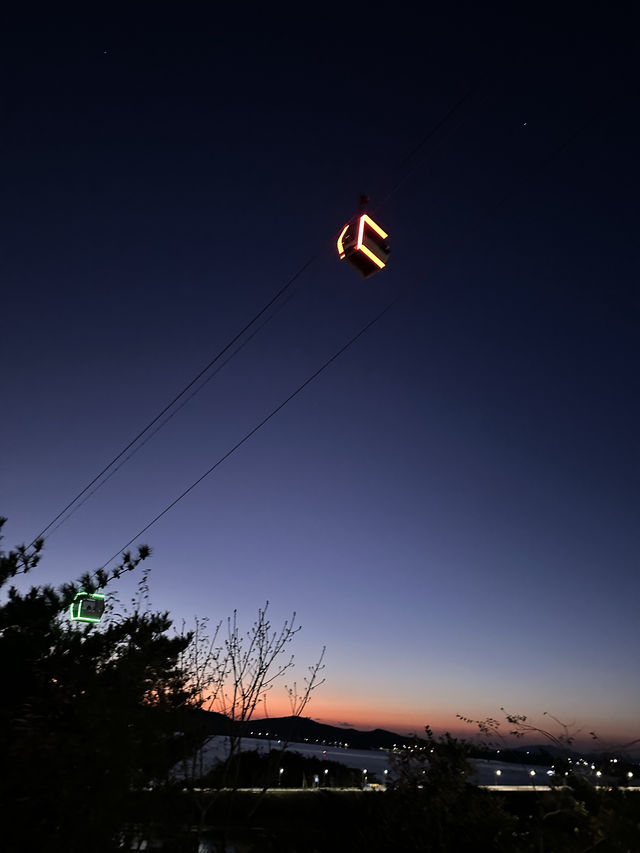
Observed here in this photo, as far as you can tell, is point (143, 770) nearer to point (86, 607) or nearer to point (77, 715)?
point (77, 715)

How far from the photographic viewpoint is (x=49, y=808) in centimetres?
603

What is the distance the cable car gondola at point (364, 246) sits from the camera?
565 cm

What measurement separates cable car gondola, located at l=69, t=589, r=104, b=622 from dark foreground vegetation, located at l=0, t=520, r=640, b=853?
0.41 ft

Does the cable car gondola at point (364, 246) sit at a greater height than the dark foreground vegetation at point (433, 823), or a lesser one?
greater

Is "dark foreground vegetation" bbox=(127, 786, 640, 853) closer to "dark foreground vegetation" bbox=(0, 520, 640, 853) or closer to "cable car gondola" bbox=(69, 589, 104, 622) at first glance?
"dark foreground vegetation" bbox=(0, 520, 640, 853)

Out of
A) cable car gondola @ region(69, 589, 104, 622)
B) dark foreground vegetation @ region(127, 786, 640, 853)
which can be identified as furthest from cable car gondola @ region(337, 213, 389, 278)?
cable car gondola @ region(69, 589, 104, 622)

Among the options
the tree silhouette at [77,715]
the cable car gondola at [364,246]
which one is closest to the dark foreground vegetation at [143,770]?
the tree silhouette at [77,715]

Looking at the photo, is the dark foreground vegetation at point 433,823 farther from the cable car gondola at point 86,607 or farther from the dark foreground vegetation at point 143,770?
the cable car gondola at point 86,607

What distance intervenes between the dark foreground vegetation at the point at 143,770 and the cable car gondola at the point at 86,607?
13 cm

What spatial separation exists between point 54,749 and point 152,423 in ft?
15.2

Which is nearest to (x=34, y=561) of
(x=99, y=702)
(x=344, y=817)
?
(x=99, y=702)

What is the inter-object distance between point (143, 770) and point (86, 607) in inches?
132

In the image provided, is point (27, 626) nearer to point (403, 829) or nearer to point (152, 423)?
point (152, 423)

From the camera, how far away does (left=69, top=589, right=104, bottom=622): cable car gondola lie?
933 centimetres
